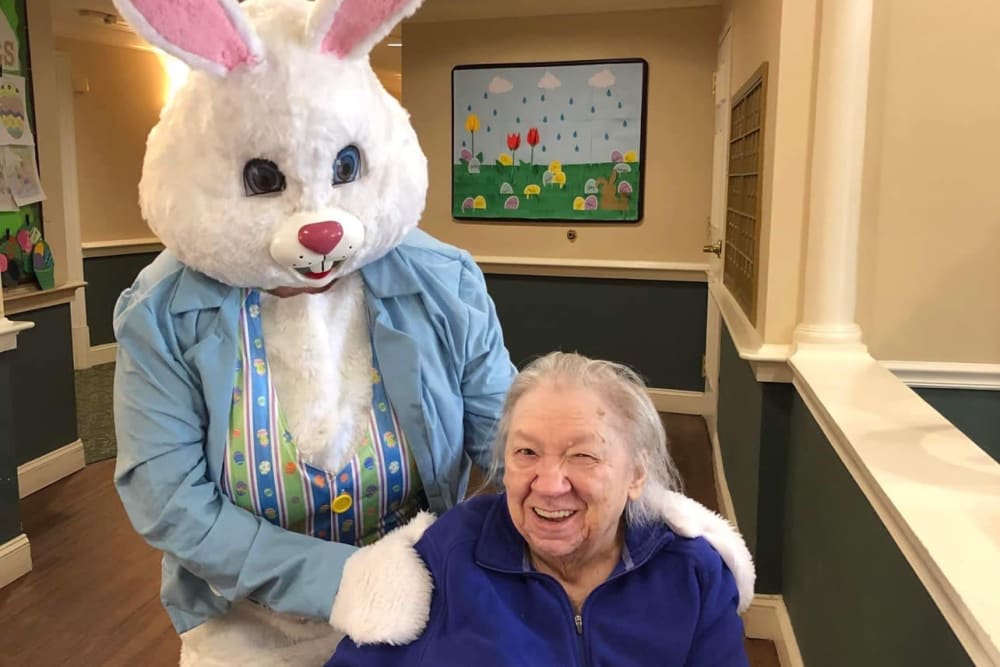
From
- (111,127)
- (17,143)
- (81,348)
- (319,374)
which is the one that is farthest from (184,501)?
(111,127)

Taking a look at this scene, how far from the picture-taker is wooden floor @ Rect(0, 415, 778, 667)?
96.5 inches

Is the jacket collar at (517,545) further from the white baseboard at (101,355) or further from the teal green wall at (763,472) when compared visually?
the white baseboard at (101,355)

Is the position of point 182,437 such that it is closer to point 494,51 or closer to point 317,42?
point 317,42

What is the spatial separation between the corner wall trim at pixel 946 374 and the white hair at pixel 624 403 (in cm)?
128

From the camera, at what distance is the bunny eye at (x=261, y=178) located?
1085 millimetres

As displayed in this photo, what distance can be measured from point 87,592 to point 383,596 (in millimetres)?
2139

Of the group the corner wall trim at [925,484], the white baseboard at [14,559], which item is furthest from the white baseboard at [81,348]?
the corner wall trim at [925,484]

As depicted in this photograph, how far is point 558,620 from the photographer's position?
110 cm

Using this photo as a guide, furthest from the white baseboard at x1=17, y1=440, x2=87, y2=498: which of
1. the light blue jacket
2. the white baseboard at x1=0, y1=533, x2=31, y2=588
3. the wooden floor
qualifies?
the light blue jacket

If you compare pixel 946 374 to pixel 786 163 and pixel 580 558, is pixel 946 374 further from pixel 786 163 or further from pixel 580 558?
pixel 580 558

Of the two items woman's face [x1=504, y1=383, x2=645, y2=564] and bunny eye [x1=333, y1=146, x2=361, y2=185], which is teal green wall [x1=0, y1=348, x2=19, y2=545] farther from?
woman's face [x1=504, y1=383, x2=645, y2=564]

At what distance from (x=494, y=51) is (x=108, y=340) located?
3457 mm

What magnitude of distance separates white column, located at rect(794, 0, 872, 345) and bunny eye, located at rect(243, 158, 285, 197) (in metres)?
1.55

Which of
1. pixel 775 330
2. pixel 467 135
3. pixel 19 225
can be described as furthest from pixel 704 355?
pixel 19 225
